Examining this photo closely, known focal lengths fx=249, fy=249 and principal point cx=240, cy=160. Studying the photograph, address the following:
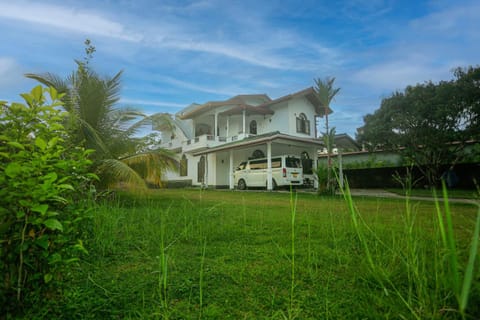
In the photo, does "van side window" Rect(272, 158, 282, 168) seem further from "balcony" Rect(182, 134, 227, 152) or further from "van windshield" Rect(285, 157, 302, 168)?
"balcony" Rect(182, 134, 227, 152)

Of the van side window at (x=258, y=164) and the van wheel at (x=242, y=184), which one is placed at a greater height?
the van side window at (x=258, y=164)

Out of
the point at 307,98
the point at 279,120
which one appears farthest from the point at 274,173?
the point at 307,98

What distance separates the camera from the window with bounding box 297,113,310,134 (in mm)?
18859

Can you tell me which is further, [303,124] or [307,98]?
[307,98]

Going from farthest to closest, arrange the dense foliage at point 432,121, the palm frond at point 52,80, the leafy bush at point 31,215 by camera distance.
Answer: the dense foliage at point 432,121 < the palm frond at point 52,80 < the leafy bush at point 31,215

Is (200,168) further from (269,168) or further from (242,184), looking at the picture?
(269,168)

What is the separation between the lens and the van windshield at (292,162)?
1302cm

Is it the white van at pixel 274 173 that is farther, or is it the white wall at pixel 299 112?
the white wall at pixel 299 112

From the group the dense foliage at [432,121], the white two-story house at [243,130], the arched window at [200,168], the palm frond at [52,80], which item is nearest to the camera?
the palm frond at [52,80]

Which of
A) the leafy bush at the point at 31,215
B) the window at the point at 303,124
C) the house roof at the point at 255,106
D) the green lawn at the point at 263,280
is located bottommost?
the green lawn at the point at 263,280

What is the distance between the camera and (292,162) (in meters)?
13.2

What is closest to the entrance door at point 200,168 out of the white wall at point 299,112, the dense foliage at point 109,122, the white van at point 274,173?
the white van at point 274,173

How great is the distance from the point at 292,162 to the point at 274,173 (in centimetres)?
112

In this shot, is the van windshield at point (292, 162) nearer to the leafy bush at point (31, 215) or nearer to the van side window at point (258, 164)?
the van side window at point (258, 164)
